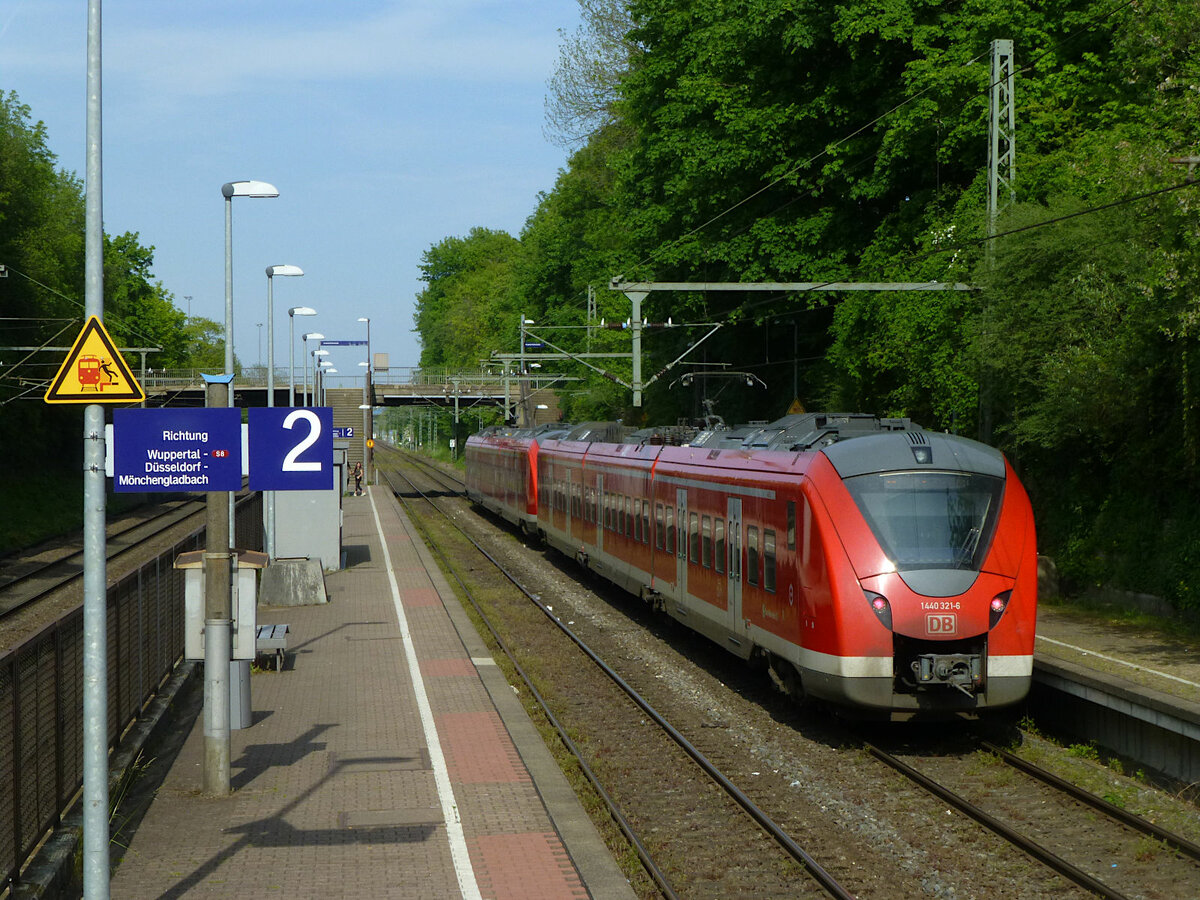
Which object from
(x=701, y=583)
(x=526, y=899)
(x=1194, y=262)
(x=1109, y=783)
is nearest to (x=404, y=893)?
(x=526, y=899)

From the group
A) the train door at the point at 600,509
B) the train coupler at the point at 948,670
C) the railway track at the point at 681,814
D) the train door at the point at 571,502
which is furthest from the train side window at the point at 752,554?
the train door at the point at 571,502

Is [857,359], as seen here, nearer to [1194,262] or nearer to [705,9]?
[705,9]

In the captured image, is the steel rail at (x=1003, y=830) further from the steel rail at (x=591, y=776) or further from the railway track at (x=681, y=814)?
the steel rail at (x=591, y=776)

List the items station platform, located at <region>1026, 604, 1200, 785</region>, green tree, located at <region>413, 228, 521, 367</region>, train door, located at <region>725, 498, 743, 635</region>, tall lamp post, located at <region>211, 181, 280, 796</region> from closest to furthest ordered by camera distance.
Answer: tall lamp post, located at <region>211, 181, 280, 796</region>, station platform, located at <region>1026, 604, 1200, 785</region>, train door, located at <region>725, 498, 743, 635</region>, green tree, located at <region>413, 228, 521, 367</region>

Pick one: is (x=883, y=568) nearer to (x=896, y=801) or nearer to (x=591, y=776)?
(x=896, y=801)

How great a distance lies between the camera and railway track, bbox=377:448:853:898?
Result: 8.82 metres

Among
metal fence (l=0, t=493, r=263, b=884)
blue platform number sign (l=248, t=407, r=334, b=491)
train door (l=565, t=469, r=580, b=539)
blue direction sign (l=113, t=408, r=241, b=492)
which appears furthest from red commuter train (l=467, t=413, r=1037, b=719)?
train door (l=565, t=469, r=580, b=539)

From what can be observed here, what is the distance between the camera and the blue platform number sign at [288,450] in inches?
389

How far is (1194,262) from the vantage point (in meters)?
14.2

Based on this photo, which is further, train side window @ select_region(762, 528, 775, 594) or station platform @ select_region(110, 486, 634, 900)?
train side window @ select_region(762, 528, 775, 594)

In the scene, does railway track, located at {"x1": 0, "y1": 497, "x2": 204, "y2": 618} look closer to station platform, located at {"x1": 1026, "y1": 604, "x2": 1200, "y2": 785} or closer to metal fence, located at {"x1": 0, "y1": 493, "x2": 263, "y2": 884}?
metal fence, located at {"x1": 0, "y1": 493, "x2": 263, "y2": 884}

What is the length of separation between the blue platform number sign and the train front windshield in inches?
192

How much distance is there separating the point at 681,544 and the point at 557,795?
305 inches

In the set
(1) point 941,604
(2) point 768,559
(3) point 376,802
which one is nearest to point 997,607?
(1) point 941,604
